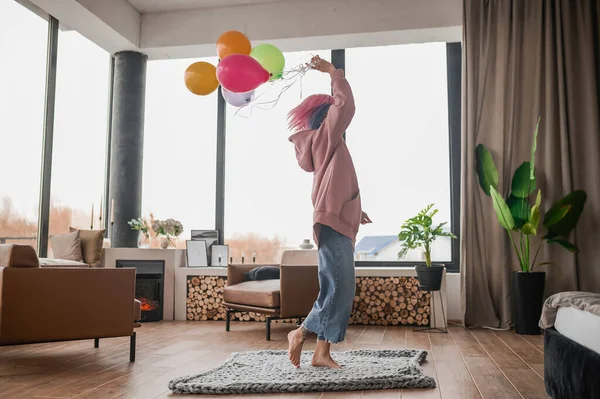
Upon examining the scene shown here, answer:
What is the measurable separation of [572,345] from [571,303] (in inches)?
8.0

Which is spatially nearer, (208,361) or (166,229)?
(208,361)

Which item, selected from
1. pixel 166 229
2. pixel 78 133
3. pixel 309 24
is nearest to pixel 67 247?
pixel 166 229

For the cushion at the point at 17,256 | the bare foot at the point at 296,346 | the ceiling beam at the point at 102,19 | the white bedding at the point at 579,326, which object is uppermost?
the ceiling beam at the point at 102,19

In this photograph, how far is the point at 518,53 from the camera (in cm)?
501

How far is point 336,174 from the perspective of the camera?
285 centimetres

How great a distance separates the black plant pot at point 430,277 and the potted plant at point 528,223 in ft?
1.93

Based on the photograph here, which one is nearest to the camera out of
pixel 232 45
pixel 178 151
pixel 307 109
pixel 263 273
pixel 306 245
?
pixel 307 109

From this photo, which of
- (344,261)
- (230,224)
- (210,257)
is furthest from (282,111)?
(344,261)

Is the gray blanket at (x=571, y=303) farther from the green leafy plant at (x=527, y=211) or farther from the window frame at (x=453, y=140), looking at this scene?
the window frame at (x=453, y=140)

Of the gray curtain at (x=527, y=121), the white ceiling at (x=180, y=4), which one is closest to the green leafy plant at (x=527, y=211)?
the gray curtain at (x=527, y=121)

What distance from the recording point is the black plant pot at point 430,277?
4.62 meters

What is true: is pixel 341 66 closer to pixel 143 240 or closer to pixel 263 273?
pixel 263 273

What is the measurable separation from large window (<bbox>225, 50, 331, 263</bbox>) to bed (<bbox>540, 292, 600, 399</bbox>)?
3.70 m

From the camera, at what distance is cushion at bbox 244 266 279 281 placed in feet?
15.8
